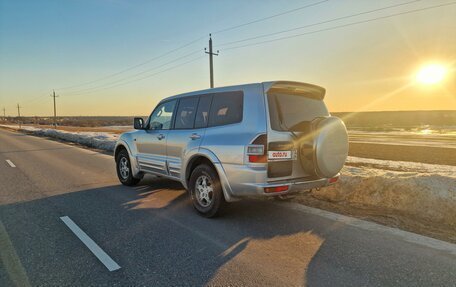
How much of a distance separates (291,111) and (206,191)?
1814 mm

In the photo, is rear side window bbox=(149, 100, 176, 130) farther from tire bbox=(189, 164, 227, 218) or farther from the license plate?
the license plate

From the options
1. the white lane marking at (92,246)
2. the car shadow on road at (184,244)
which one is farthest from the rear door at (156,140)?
the white lane marking at (92,246)

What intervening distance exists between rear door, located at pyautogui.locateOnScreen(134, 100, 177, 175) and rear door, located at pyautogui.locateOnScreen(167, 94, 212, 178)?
0.75 ft

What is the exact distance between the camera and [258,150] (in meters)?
4.35

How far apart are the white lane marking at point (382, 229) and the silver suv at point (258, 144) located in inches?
23.3

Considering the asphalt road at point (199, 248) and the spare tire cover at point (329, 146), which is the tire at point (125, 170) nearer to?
the asphalt road at point (199, 248)

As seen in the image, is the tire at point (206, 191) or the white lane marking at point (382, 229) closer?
the white lane marking at point (382, 229)

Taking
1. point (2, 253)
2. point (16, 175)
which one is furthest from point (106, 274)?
point (16, 175)

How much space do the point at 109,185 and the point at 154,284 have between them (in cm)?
518

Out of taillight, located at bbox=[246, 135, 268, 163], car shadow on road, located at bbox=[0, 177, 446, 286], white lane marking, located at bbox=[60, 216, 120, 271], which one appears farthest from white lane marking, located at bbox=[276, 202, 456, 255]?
white lane marking, located at bbox=[60, 216, 120, 271]

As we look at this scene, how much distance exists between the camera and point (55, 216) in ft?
17.2

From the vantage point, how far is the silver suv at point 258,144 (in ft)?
14.5

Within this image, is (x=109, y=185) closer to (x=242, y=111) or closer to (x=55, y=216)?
(x=55, y=216)

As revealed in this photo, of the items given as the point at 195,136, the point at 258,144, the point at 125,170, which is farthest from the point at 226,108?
the point at 125,170
